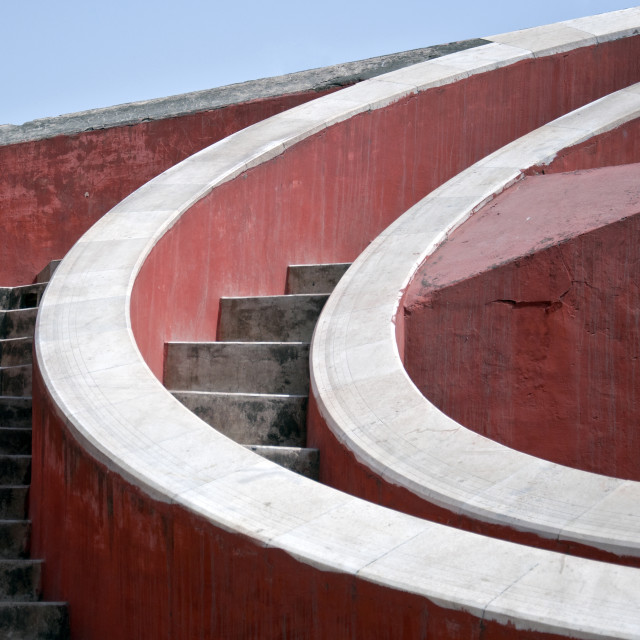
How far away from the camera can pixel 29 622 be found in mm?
2740

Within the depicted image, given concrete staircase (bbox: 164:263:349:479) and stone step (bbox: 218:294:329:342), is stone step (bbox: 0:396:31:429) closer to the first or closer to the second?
concrete staircase (bbox: 164:263:349:479)

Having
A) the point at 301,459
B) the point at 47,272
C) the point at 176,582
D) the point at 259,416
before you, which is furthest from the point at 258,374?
the point at 47,272

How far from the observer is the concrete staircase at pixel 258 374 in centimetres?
365

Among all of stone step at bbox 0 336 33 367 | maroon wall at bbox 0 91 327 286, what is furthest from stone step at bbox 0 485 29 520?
maroon wall at bbox 0 91 327 286

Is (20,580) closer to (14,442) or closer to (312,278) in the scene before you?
(14,442)

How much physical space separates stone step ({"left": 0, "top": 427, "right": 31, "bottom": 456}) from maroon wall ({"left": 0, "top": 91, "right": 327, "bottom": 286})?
3058 millimetres

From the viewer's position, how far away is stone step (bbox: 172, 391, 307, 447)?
12.0 feet

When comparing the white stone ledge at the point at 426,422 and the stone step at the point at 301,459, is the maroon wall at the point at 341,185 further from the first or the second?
the stone step at the point at 301,459

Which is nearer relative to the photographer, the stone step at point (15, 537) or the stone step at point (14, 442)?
the stone step at point (15, 537)

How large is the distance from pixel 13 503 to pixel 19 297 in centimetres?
245

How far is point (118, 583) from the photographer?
2.46 m

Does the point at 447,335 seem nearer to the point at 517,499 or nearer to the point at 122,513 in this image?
the point at 517,499

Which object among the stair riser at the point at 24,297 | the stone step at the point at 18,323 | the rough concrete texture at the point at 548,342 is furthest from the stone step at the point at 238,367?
the stair riser at the point at 24,297

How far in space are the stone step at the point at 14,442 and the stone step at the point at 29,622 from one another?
3.75ft
